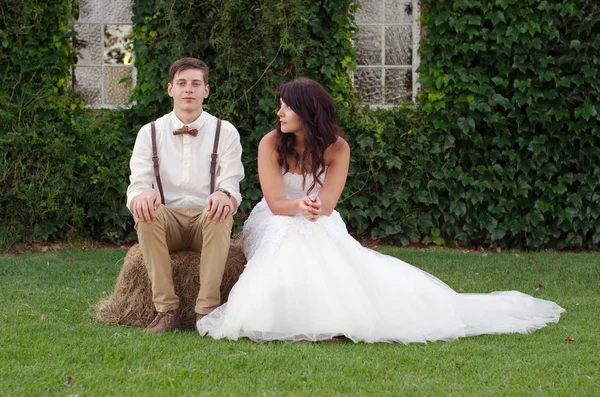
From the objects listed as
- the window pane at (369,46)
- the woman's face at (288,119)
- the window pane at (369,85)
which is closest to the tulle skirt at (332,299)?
the woman's face at (288,119)

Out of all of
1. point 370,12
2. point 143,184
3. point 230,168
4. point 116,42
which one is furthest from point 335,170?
point 116,42

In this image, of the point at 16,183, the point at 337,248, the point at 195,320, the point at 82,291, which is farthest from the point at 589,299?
the point at 16,183

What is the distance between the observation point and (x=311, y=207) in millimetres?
4523

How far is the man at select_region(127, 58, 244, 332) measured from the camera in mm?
4418

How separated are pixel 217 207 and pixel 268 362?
1.05 m

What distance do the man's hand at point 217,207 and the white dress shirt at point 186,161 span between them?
0.83 ft

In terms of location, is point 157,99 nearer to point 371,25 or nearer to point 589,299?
point 371,25

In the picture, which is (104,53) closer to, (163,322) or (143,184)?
(143,184)

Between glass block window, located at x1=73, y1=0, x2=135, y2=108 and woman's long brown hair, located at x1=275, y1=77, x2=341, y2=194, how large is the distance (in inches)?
150

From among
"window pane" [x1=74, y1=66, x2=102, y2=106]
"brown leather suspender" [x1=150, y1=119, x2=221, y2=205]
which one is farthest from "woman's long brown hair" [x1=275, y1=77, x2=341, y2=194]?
"window pane" [x1=74, y1=66, x2=102, y2=106]

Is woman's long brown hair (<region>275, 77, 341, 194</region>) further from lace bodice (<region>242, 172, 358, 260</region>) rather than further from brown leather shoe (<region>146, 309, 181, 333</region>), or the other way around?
brown leather shoe (<region>146, 309, 181, 333</region>)

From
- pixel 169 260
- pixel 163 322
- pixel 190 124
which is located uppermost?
pixel 190 124

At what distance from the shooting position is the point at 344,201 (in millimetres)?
8047

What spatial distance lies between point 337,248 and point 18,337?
1.75 meters
